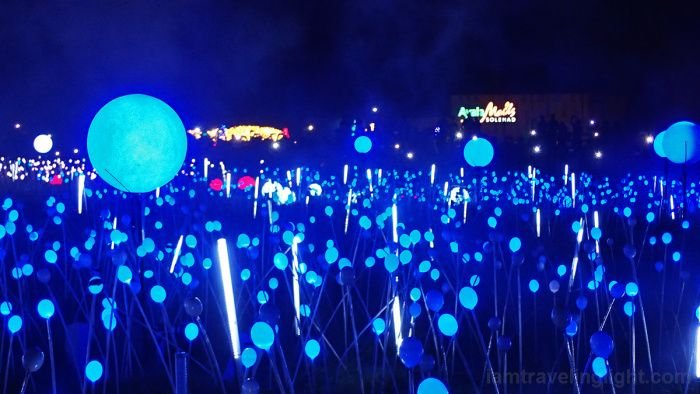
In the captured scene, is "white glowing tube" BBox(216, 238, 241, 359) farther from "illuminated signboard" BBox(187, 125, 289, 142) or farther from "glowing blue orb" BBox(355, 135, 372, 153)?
"illuminated signboard" BBox(187, 125, 289, 142)

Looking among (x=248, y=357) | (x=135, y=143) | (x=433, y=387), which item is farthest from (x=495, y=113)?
(x=433, y=387)

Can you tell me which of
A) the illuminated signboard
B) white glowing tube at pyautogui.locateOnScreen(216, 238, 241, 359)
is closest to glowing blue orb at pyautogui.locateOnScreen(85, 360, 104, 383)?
white glowing tube at pyautogui.locateOnScreen(216, 238, 241, 359)

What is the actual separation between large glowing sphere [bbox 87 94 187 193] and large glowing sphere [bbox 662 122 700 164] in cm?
690

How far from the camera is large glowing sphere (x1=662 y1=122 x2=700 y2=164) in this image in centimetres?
1040

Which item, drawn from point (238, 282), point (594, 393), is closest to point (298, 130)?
point (238, 282)

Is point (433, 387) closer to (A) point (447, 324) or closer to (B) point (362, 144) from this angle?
(A) point (447, 324)

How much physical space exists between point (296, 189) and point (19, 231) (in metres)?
6.26

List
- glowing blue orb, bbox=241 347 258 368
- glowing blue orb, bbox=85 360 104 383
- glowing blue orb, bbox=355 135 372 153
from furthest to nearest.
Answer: glowing blue orb, bbox=355 135 372 153
glowing blue orb, bbox=85 360 104 383
glowing blue orb, bbox=241 347 258 368

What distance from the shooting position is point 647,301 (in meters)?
7.17

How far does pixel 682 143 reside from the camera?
1048 centimetres

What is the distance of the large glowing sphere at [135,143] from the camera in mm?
6012

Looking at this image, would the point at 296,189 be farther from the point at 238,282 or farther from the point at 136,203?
the point at 136,203

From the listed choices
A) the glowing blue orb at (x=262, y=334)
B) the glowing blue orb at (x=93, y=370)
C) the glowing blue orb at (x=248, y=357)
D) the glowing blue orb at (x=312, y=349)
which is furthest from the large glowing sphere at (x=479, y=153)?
the glowing blue orb at (x=262, y=334)

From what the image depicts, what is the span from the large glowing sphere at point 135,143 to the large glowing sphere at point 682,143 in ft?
22.6
